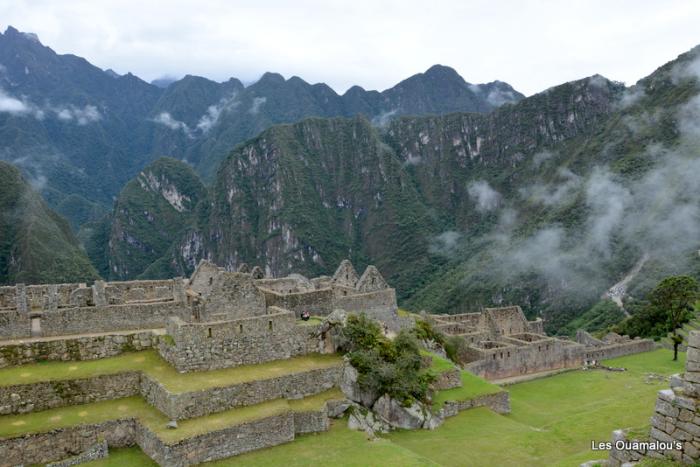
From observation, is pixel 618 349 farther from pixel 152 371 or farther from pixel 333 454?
pixel 152 371

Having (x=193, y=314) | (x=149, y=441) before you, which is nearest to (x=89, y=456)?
(x=149, y=441)

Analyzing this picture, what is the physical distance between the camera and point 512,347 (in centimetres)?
3297

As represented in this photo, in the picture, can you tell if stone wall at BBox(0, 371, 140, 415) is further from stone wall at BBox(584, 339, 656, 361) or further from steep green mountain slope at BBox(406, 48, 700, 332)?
steep green mountain slope at BBox(406, 48, 700, 332)

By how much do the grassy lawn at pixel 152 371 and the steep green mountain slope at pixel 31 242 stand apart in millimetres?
99712

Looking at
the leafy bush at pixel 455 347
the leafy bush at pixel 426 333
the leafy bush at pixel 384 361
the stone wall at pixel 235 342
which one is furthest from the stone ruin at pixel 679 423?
the leafy bush at pixel 455 347

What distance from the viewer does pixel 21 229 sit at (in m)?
131

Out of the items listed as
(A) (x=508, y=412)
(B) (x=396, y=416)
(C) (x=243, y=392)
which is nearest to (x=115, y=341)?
(C) (x=243, y=392)

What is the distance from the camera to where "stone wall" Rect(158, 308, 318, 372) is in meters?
16.6

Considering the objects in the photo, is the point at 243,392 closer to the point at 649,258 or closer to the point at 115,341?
the point at 115,341

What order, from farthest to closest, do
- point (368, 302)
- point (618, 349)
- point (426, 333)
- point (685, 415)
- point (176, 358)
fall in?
point (618, 349), point (426, 333), point (368, 302), point (176, 358), point (685, 415)

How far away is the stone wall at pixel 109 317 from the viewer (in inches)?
719

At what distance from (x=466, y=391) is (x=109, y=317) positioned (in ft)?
45.5

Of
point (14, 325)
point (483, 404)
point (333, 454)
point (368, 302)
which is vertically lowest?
point (483, 404)

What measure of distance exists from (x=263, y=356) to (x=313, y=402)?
7.81 feet
